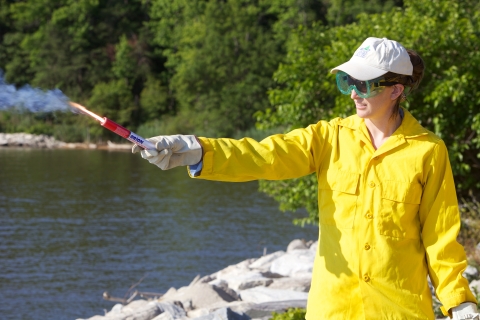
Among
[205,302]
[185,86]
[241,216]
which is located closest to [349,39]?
[205,302]

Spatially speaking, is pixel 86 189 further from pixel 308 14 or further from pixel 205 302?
pixel 308 14

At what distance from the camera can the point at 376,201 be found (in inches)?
127

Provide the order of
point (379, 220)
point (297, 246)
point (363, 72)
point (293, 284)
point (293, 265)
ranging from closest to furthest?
point (379, 220), point (363, 72), point (293, 284), point (293, 265), point (297, 246)

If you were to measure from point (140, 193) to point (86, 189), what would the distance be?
198 cm

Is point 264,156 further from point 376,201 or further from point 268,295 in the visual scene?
point 268,295

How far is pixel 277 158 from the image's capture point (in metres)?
3.23

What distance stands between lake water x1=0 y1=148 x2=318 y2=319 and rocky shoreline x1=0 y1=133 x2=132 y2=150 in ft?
55.1

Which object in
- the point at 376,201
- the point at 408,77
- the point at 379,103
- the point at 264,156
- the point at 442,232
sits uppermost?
the point at 408,77

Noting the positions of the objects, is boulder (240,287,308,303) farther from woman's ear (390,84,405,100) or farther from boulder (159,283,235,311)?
woman's ear (390,84,405,100)

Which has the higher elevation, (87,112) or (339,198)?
(87,112)

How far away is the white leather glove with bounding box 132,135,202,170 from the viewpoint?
2.93 m

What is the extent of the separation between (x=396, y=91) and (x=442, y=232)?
0.58 metres

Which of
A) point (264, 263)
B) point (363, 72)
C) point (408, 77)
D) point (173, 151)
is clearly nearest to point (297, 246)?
point (264, 263)

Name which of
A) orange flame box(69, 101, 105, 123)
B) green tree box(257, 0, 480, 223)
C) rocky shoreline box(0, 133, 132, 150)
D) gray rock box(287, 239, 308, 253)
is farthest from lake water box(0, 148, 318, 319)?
rocky shoreline box(0, 133, 132, 150)
